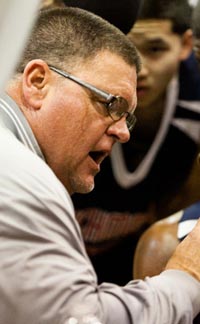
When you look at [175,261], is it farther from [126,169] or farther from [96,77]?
[126,169]

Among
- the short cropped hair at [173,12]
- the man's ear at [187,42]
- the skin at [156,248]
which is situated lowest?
the skin at [156,248]

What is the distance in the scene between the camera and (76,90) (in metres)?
1.11

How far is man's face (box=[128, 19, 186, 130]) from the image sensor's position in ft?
6.56

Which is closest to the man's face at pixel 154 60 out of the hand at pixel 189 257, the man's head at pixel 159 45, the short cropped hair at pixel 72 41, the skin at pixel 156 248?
the man's head at pixel 159 45

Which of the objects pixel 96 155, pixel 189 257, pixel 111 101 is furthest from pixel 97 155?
pixel 189 257

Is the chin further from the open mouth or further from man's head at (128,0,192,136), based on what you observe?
man's head at (128,0,192,136)

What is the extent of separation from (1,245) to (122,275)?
4.05ft

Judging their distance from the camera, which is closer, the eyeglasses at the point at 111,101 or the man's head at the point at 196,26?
the eyeglasses at the point at 111,101

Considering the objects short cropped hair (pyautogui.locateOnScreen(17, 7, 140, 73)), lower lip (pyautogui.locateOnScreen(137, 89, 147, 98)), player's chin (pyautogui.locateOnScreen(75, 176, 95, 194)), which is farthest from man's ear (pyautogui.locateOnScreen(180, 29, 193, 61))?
player's chin (pyautogui.locateOnScreen(75, 176, 95, 194))

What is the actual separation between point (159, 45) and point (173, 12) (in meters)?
0.10

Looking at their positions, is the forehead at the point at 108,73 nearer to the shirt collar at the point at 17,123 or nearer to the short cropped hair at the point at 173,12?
the shirt collar at the point at 17,123

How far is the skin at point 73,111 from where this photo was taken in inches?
43.5

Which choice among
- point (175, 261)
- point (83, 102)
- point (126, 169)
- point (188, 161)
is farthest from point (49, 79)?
point (188, 161)

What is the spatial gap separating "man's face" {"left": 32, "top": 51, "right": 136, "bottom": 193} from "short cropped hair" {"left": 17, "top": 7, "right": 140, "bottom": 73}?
2 cm
